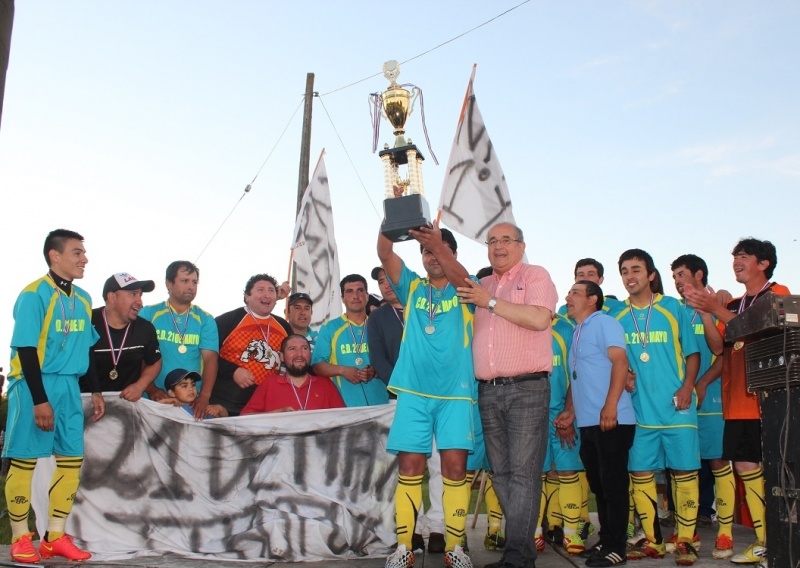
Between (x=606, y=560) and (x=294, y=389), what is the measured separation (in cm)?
293

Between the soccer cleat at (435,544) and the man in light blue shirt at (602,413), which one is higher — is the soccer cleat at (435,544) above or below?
below

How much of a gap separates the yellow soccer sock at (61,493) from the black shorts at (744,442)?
475 centimetres

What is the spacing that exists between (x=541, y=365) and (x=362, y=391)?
8.38 ft

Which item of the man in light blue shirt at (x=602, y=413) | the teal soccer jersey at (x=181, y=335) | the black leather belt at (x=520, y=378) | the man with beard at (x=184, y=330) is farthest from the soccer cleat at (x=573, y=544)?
the teal soccer jersey at (x=181, y=335)

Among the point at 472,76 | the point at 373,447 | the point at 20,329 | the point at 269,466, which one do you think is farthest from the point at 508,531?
the point at 472,76

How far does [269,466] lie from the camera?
6.00 m

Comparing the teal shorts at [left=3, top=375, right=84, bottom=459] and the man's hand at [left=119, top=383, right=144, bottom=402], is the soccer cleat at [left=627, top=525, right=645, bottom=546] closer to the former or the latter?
the man's hand at [left=119, top=383, right=144, bottom=402]

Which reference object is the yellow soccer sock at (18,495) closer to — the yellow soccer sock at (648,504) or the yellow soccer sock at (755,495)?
the yellow soccer sock at (648,504)

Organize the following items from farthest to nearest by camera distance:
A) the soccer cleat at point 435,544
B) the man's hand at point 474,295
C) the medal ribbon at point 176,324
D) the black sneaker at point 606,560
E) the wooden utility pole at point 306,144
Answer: the wooden utility pole at point 306,144 → the medal ribbon at point 176,324 → the soccer cleat at point 435,544 → the black sneaker at point 606,560 → the man's hand at point 474,295

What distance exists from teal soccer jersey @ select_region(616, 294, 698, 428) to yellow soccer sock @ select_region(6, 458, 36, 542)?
443cm

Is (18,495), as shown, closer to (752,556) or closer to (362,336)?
(362,336)

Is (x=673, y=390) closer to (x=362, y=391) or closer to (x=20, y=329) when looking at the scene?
(x=362, y=391)

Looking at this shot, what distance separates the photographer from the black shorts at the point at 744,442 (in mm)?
5211

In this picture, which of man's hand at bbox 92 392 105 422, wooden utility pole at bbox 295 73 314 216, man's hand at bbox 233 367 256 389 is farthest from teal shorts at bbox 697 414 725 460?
wooden utility pole at bbox 295 73 314 216
